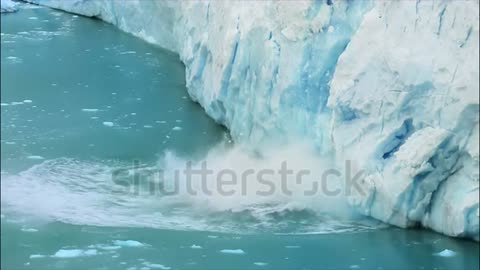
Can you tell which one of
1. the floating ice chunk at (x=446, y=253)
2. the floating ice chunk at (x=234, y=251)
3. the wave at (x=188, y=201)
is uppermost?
the wave at (x=188, y=201)

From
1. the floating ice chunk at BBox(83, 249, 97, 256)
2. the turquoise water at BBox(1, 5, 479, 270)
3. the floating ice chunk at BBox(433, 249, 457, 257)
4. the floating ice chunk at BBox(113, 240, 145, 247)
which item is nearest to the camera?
the turquoise water at BBox(1, 5, 479, 270)

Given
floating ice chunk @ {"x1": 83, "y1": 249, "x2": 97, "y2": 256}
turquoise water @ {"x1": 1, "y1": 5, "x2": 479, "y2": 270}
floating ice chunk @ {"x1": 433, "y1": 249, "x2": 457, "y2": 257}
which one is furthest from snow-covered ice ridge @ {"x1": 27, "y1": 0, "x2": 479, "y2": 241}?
floating ice chunk @ {"x1": 83, "y1": 249, "x2": 97, "y2": 256}

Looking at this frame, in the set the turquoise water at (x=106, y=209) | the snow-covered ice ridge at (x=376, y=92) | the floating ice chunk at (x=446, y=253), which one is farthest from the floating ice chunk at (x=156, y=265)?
the floating ice chunk at (x=446, y=253)

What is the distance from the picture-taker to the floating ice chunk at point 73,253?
12.8 ft

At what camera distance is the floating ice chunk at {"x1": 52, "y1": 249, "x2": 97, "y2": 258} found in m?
3.90

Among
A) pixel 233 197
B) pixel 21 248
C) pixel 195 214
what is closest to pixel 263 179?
pixel 233 197

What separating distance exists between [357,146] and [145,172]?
4.43 ft

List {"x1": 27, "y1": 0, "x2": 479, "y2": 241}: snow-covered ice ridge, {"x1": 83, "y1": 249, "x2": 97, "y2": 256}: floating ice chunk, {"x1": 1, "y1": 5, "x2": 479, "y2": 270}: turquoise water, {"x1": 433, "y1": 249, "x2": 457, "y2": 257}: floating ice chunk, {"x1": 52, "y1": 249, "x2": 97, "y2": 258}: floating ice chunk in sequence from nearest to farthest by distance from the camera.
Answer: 1. {"x1": 1, "y1": 5, "x2": 479, "y2": 270}: turquoise water
2. {"x1": 52, "y1": 249, "x2": 97, "y2": 258}: floating ice chunk
3. {"x1": 83, "y1": 249, "x2": 97, "y2": 256}: floating ice chunk
4. {"x1": 433, "y1": 249, "x2": 457, "y2": 257}: floating ice chunk
5. {"x1": 27, "y1": 0, "x2": 479, "y2": 241}: snow-covered ice ridge

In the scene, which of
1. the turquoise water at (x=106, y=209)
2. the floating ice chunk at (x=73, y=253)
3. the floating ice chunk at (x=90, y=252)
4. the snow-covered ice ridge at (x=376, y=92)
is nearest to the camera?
the turquoise water at (x=106, y=209)

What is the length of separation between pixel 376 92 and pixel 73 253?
1953 millimetres

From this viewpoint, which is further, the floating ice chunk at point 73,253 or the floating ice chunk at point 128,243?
the floating ice chunk at point 128,243

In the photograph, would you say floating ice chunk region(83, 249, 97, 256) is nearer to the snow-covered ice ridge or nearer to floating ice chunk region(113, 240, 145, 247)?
floating ice chunk region(113, 240, 145, 247)

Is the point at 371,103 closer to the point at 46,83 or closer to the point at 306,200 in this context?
the point at 306,200

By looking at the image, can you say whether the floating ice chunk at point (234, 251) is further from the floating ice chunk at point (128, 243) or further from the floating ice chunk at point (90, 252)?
the floating ice chunk at point (90, 252)
